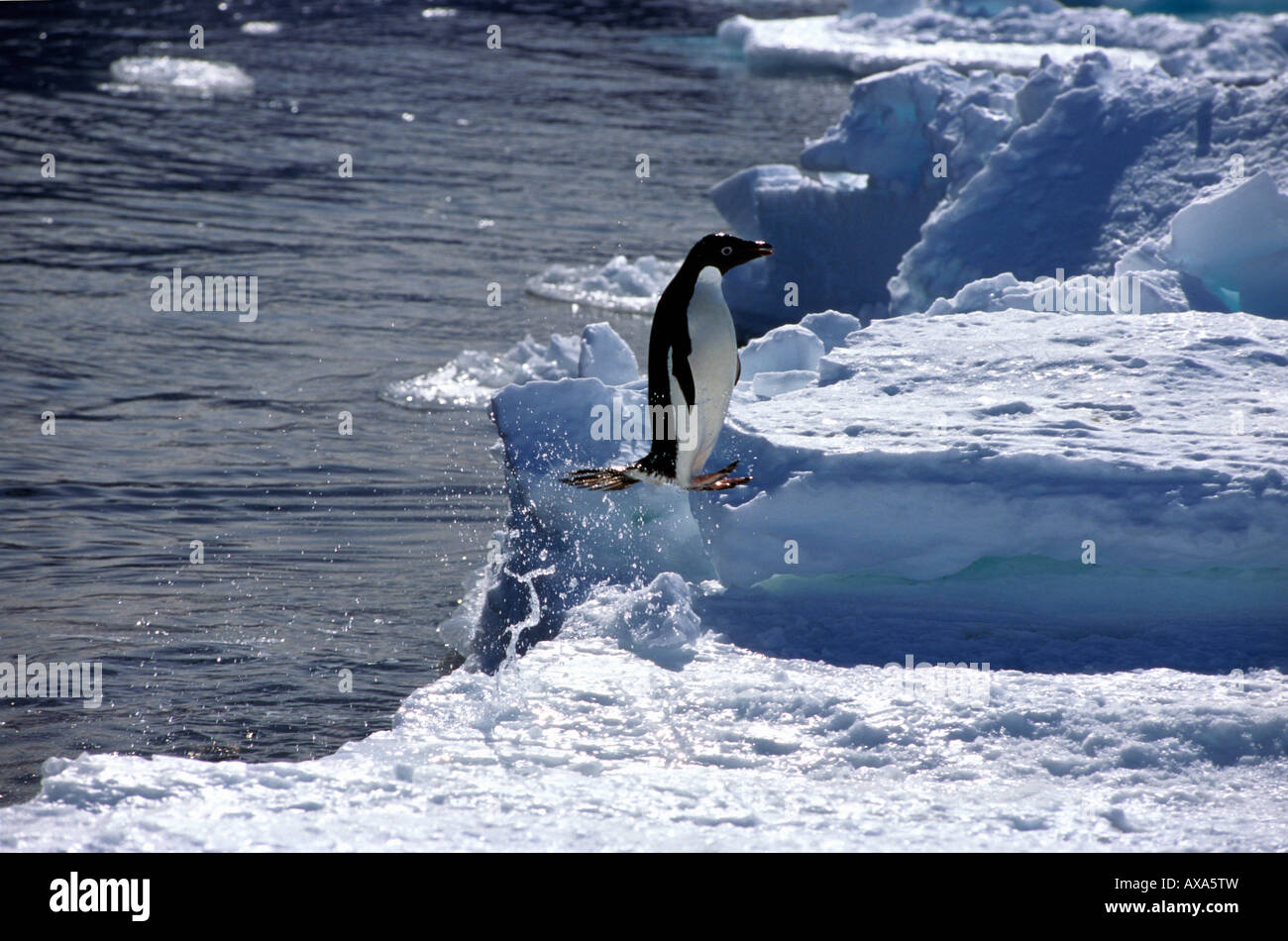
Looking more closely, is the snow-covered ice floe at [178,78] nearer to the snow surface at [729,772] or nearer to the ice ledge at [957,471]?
the ice ledge at [957,471]

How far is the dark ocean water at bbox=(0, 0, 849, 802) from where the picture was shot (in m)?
5.57

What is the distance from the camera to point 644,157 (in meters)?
15.8

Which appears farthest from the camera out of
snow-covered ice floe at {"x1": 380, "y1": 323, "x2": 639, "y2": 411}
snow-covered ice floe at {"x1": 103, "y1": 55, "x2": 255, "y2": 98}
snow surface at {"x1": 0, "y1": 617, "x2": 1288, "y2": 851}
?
snow-covered ice floe at {"x1": 103, "y1": 55, "x2": 255, "y2": 98}

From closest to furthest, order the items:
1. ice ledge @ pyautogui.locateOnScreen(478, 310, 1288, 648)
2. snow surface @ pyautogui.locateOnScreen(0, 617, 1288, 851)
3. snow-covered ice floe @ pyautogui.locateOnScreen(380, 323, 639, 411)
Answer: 1. snow surface @ pyautogui.locateOnScreen(0, 617, 1288, 851)
2. ice ledge @ pyautogui.locateOnScreen(478, 310, 1288, 648)
3. snow-covered ice floe @ pyautogui.locateOnScreen(380, 323, 639, 411)

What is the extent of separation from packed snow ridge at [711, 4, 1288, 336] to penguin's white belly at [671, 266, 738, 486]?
4334mm

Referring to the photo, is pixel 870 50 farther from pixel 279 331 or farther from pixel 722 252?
pixel 722 252

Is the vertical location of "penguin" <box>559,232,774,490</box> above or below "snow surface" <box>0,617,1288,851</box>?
above

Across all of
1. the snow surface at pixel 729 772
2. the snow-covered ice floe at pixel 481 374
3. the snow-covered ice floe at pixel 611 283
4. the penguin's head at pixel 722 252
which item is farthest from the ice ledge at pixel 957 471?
the snow-covered ice floe at pixel 611 283

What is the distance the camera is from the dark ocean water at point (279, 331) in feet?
18.3

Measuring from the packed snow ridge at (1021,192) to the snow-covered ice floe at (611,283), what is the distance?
2.36 feet

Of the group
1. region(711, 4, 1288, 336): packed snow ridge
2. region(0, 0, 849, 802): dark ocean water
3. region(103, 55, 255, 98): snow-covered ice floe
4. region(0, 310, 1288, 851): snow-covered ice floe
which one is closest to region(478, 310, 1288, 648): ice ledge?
region(0, 310, 1288, 851): snow-covered ice floe

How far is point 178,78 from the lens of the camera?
19969mm

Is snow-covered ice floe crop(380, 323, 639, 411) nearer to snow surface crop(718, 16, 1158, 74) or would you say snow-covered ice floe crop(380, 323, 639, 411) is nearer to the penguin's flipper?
the penguin's flipper

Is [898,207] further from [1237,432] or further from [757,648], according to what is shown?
[757,648]
